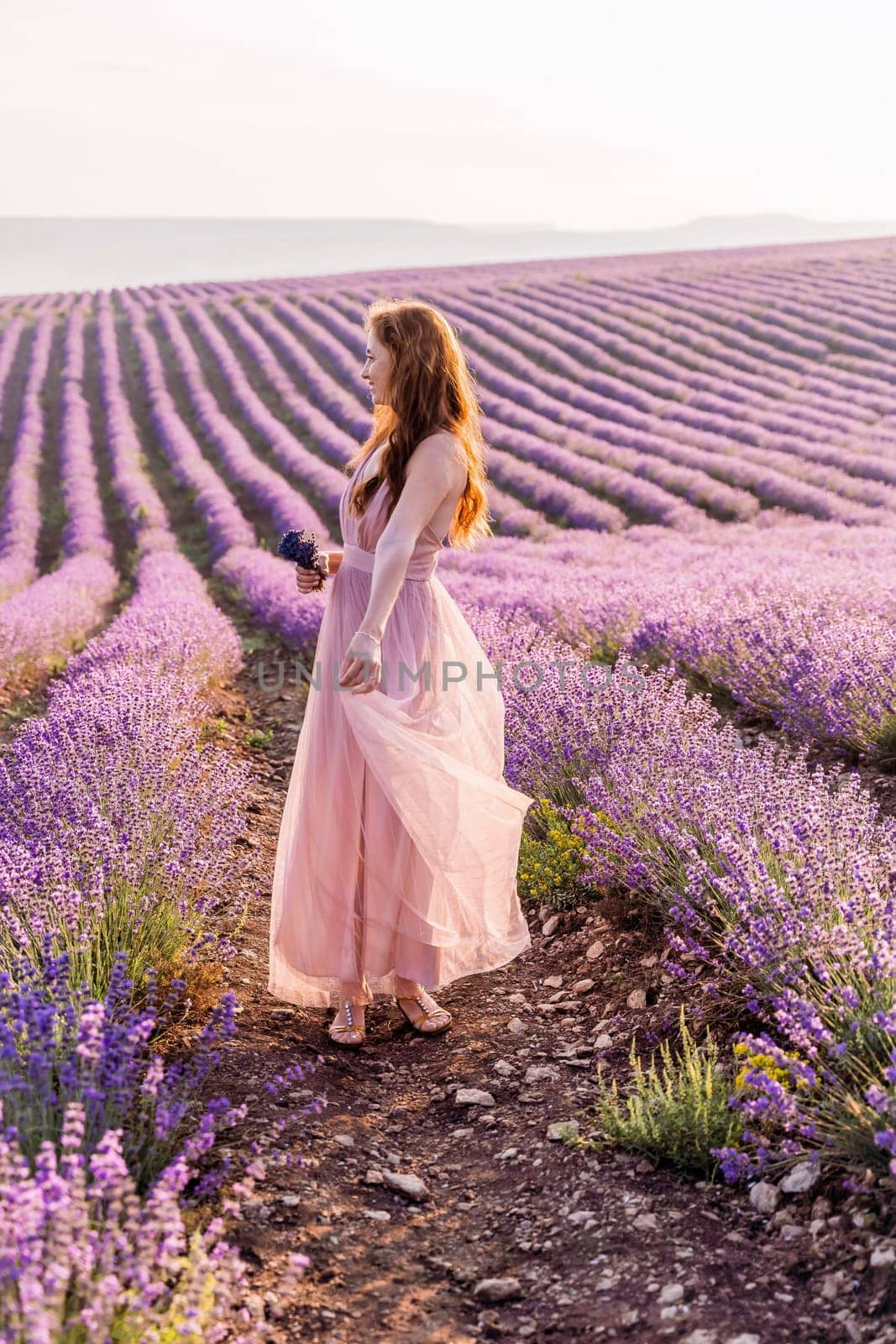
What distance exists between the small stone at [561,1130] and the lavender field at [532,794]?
16cm

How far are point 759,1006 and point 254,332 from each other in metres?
25.7

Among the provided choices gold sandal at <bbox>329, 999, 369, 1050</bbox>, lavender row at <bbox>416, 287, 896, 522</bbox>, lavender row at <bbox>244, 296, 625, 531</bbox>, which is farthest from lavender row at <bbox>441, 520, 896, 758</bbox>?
lavender row at <bbox>244, 296, 625, 531</bbox>

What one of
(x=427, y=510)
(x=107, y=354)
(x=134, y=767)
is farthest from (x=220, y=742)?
(x=107, y=354)

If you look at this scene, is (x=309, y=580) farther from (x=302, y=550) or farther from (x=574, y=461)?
(x=574, y=461)

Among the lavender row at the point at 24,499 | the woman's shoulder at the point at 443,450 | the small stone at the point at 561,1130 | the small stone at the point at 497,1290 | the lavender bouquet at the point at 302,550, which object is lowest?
the lavender row at the point at 24,499

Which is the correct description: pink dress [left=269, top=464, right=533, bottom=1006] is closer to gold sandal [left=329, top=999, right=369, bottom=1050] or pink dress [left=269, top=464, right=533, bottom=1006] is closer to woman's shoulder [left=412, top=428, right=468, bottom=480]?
gold sandal [left=329, top=999, right=369, bottom=1050]

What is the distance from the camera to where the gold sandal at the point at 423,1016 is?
3268 millimetres

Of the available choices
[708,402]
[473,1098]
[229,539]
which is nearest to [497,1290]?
Result: [473,1098]

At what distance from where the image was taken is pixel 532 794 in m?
4.49

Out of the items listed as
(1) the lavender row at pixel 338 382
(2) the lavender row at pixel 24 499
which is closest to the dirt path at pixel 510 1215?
(1) the lavender row at pixel 338 382

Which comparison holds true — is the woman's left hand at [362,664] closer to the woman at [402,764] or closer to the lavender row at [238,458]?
the woman at [402,764]

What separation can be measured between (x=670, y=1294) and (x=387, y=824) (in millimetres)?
1426

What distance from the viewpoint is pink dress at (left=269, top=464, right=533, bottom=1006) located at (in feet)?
10.0

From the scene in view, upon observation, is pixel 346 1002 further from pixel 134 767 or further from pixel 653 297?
pixel 653 297
